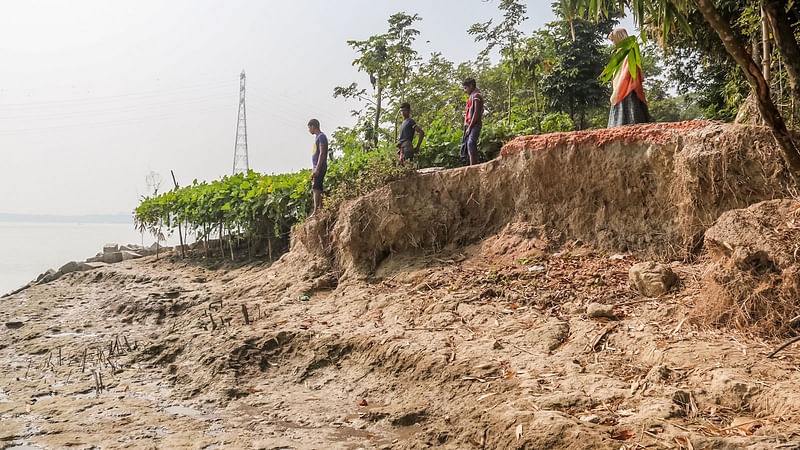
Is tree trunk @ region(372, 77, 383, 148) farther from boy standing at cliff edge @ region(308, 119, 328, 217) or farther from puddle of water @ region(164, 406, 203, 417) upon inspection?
puddle of water @ region(164, 406, 203, 417)

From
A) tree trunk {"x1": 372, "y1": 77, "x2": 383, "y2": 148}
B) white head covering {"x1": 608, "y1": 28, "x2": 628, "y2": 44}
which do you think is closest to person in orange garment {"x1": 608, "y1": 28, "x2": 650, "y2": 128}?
white head covering {"x1": 608, "y1": 28, "x2": 628, "y2": 44}

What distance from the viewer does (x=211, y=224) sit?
13906 mm

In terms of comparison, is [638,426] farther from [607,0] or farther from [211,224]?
[211,224]

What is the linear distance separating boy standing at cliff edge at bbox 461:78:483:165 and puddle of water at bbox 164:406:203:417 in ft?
18.7

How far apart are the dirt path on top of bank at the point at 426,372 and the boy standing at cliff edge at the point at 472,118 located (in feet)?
6.23

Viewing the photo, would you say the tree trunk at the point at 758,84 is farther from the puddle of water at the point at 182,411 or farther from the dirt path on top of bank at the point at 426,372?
the puddle of water at the point at 182,411

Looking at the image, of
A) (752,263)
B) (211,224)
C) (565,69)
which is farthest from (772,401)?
(565,69)

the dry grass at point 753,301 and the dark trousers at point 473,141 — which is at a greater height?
the dark trousers at point 473,141

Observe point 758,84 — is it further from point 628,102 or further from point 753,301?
point 628,102

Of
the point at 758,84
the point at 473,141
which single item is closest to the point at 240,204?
the point at 473,141

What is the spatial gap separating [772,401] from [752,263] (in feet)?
5.32

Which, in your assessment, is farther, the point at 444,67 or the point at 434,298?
the point at 444,67

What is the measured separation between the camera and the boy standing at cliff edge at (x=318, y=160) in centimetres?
974

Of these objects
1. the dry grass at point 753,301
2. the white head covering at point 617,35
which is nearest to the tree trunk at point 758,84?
the dry grass at point 753,301
